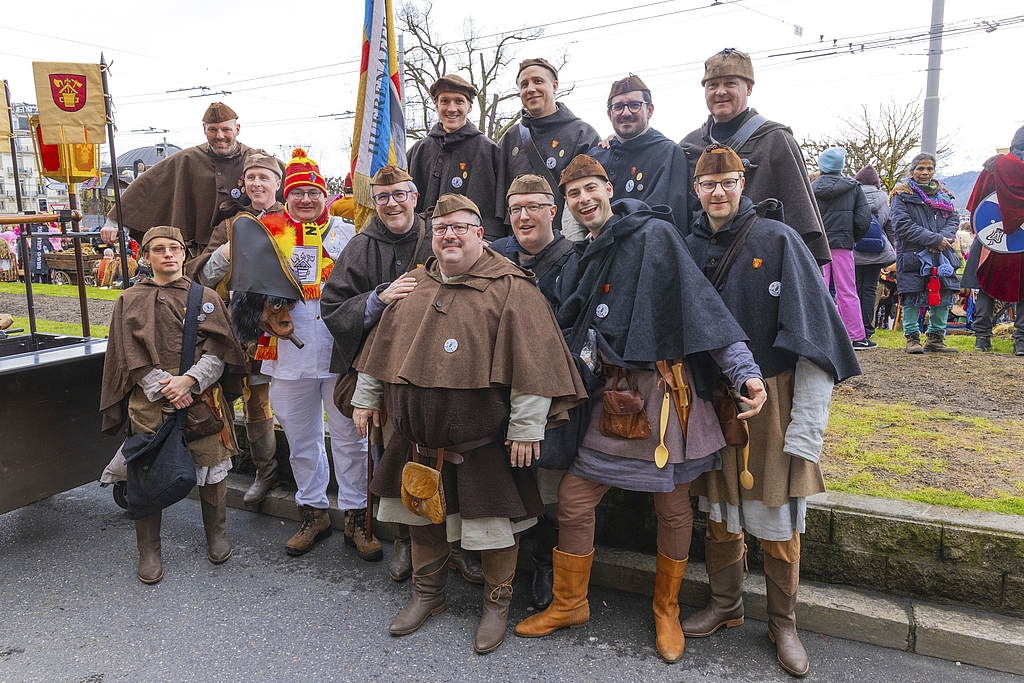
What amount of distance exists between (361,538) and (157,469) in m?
1.11

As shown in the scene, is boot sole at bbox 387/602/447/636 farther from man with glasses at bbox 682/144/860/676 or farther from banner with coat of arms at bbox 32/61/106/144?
banner with coat of arms at bbox 32/61/106/144

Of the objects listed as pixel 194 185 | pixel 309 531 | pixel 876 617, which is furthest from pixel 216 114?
pixel 876 617

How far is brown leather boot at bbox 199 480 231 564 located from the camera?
3.78 m

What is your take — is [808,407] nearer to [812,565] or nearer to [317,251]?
[812,565]

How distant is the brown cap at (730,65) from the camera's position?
3.19 meters

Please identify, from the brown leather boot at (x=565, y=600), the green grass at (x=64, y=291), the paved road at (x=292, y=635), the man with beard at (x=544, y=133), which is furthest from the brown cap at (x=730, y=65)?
the green grass at (x=64, y=291)

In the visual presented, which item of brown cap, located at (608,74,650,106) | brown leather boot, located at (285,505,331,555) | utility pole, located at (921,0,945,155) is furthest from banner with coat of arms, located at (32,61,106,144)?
utility pole, located at (921,0,945,155)

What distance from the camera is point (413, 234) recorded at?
3.51 m

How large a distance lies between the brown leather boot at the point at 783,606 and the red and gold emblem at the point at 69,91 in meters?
4.84

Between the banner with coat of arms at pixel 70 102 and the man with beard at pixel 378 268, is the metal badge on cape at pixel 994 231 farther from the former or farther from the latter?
the banner with coat of arms at pixel 70 102

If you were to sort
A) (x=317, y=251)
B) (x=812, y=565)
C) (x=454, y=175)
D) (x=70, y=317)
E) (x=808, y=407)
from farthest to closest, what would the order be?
(x=70, y=317) → (x=454, y=175) → (x=317, y=251) → (x=812, y=565) → (x=808, y=407)

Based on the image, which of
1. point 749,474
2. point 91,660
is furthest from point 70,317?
point 749,474

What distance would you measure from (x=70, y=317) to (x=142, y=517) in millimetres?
8853

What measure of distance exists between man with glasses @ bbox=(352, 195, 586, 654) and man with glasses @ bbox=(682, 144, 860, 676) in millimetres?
738
